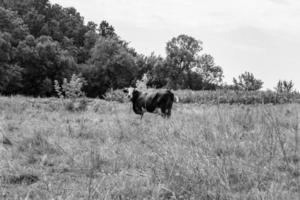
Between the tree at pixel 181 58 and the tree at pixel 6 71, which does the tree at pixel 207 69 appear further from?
the tree at pixel 6 71

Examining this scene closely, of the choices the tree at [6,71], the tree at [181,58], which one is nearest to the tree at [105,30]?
the tree at [181,58]

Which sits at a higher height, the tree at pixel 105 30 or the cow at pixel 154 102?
the tree at pixel 105 30

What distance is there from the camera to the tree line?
42500mm

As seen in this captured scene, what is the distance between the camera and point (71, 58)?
154 ft

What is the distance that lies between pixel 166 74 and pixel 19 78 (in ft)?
96.6

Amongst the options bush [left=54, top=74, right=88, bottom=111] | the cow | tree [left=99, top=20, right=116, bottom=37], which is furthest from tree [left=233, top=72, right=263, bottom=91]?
tree [left=99, top=20, right=116, bottom=37]

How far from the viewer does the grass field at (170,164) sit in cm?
234

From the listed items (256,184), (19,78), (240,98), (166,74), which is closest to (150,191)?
(256,184)

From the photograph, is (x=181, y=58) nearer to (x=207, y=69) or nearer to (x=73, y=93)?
(x=207, y=69)

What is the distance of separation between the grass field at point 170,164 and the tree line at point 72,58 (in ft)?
79.0

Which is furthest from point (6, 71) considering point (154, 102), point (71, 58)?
point (154, 102)

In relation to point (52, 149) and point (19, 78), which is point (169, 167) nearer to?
point (52, 149)

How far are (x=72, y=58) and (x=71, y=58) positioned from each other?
1.76 feet

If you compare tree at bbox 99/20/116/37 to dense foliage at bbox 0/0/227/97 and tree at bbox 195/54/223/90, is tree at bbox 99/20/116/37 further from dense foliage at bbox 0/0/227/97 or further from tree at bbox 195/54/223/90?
tree at bbox 195/54/223/90
